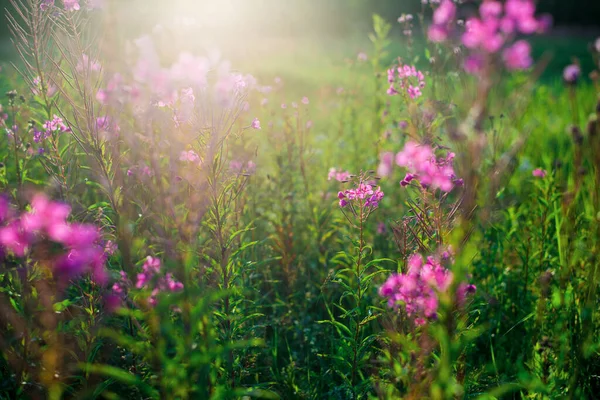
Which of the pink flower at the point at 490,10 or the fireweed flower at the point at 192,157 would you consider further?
the fireweed flower at the point at 192,157

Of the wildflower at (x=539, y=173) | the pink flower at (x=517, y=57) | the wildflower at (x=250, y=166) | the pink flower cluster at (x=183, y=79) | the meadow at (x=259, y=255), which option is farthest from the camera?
the wildflower at (x=539, y=173)

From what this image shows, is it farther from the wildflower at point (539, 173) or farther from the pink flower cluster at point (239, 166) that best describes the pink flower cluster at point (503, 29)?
the wildflower at point (539, 173)

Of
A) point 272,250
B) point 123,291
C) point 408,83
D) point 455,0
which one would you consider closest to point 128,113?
point 272,250

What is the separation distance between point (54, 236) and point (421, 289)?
1.35 metres

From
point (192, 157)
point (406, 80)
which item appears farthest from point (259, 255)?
point (406, 80)

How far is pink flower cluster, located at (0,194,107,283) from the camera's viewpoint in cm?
164

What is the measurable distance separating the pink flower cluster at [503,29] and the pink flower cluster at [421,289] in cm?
68

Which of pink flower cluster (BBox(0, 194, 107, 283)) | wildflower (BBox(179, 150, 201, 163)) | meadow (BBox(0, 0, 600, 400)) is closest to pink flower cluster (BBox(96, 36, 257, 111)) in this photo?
meadow (BBox(0, 0, 600, 400))

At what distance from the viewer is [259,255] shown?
9.73ft

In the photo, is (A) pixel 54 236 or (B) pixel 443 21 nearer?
(B) pixel 443 21

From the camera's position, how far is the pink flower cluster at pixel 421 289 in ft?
4.79

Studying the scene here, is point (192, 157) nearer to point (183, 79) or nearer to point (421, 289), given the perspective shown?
point (183, 79)

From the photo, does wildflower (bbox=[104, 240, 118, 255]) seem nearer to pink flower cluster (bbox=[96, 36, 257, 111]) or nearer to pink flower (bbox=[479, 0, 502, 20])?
pink flower cluster (bbox=[96, 36, 257, 111])

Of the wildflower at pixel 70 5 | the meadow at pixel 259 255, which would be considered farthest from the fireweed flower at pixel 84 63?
the wildflower at pixel 70 5
